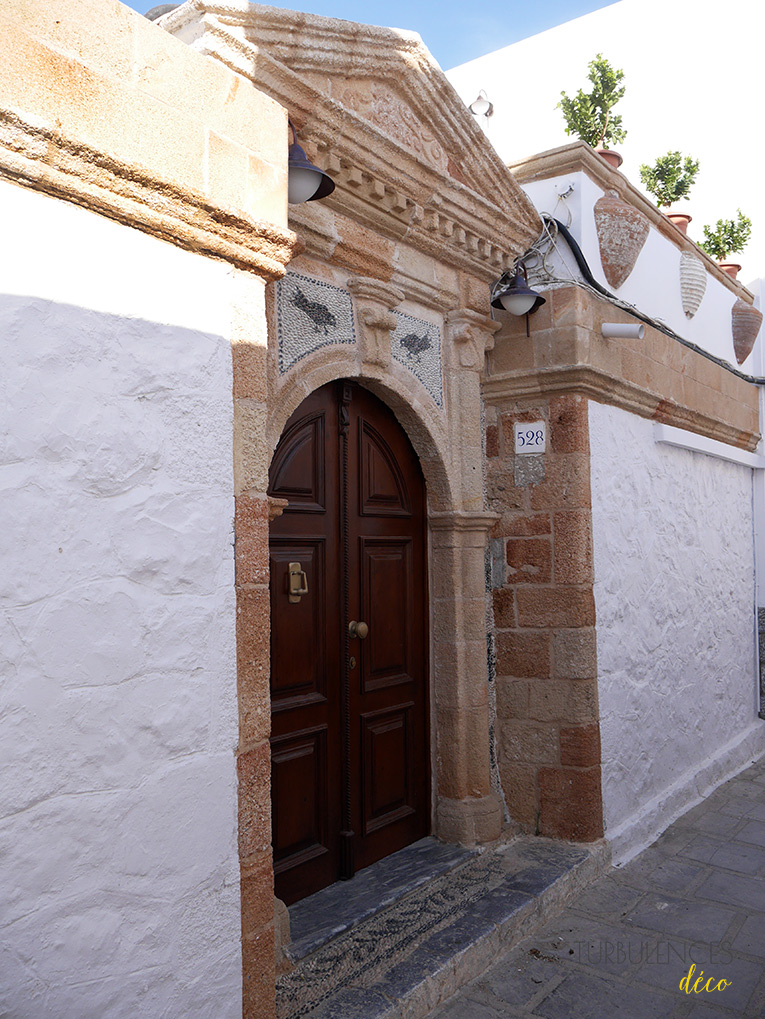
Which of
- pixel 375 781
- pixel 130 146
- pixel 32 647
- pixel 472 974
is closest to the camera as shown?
pixel 32 647

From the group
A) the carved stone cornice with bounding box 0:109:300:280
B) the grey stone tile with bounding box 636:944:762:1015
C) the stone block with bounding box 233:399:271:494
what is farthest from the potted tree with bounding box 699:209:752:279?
the stone block with bounding box 233:399:271:494

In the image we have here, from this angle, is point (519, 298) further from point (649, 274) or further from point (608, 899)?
point (608, 899)

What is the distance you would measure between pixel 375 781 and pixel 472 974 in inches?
32.8

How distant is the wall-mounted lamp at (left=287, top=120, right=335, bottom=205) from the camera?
2.59 meters

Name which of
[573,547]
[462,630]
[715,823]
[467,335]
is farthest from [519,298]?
[715,823]

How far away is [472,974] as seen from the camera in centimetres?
291

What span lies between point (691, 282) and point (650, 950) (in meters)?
4.08

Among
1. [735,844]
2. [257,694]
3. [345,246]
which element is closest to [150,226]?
[257,694]

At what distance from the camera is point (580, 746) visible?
3834 millimetres

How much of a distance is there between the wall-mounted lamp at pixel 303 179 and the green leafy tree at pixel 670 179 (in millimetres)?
5015

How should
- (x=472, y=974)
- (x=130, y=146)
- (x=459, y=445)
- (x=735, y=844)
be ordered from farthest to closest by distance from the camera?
(x=735, y=844) < (x=459, y=445) < (x=472, y=974) < (x=130, y=146)

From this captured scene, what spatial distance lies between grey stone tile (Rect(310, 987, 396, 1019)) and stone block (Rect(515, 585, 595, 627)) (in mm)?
1820

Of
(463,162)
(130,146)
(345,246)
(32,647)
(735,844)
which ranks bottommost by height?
(735,844)

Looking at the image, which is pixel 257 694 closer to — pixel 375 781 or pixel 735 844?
pixel 375 781
